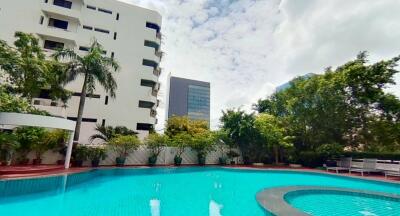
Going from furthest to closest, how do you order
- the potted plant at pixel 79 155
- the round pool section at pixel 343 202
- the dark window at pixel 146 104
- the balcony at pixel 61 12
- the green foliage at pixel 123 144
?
the dark window at pixel 146 104 → the balcony at pixel 61 12 → the green foliage at pixel 123 144 → the potted plant at pixel 79 155 → the round pool section at pixel 343 202

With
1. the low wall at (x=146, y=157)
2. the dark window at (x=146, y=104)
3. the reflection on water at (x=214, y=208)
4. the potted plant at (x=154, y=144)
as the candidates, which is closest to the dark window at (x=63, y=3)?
the dark window at (x=146, y=104)

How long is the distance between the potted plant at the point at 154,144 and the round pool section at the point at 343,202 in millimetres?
12800

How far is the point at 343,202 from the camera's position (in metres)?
8.75

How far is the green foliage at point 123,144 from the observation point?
18.4 metres

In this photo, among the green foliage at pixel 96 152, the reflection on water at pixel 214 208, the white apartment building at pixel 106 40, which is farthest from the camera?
the white apartment building at pixel 106 40

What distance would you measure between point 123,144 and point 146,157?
117 inches

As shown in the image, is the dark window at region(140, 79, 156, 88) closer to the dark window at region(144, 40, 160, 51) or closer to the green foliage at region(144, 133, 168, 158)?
the dark window at region(144, 40, 160, 51)

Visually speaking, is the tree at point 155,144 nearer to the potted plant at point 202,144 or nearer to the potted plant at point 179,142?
the potted plant at point 179,142

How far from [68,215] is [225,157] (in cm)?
1892

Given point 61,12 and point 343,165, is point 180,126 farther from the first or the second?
point 61,12

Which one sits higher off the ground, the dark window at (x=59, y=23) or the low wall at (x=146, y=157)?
the dark window at (x=59, y=23)

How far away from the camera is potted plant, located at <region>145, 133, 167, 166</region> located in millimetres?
19938

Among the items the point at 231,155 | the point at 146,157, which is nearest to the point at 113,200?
the point at 146,157

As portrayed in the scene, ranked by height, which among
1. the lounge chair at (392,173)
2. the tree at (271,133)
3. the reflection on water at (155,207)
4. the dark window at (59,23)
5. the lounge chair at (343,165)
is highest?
the dark window at (59,23)
